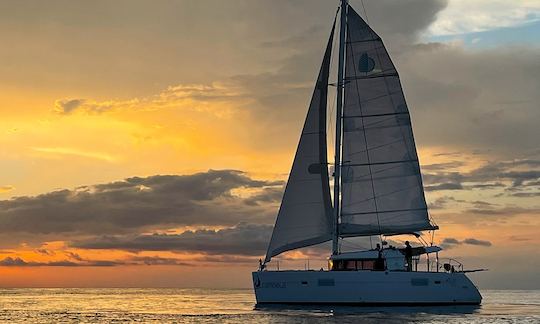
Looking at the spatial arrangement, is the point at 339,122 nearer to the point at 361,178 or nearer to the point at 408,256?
the point at 361,178

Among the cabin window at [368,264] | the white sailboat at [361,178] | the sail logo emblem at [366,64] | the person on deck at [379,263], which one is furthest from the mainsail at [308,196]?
the person on deck at [379,263]

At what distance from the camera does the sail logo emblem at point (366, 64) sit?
46531mm

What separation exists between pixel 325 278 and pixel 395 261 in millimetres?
4532

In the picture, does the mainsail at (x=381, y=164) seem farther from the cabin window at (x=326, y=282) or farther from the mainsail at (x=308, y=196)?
the cabin window at (x=326, y=282)

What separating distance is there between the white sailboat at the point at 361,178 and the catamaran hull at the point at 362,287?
0.14m

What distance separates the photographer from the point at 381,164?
46406 mm

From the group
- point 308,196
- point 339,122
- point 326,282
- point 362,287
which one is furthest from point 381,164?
point 326,282

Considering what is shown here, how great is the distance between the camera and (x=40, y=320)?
44938mm

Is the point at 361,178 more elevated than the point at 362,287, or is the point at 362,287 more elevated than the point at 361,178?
the point at 361,178

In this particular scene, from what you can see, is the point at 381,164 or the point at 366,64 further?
the point at 366,64

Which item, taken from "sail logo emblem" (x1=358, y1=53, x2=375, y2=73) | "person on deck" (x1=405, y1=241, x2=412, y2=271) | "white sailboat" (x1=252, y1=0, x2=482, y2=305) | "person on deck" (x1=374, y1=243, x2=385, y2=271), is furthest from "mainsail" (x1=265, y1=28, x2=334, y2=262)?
"person on deck" (x1=405, y1=241, x2=412, y2=271)

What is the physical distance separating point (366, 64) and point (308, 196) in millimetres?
9311

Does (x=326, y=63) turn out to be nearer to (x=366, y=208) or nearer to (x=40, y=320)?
(x=366, y=208)

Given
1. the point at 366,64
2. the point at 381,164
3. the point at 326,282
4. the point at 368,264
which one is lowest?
the point at 326,282
